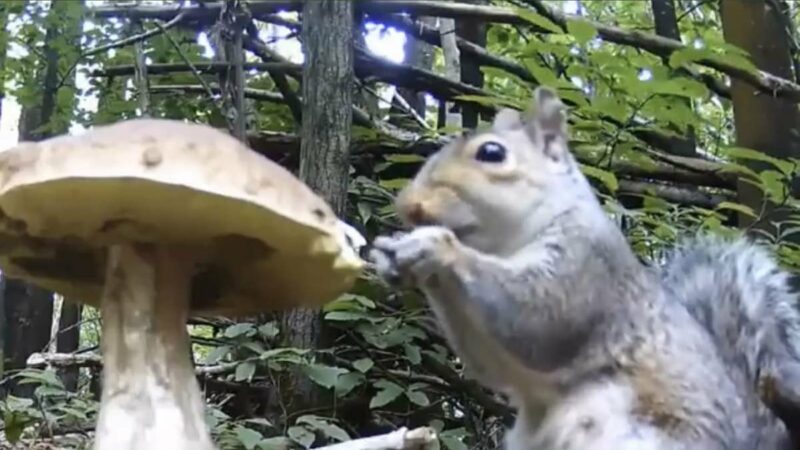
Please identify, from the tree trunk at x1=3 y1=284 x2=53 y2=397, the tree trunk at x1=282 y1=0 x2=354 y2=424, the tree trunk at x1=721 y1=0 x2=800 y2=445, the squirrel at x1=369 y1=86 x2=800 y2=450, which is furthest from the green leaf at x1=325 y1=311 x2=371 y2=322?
the tree trunk at x1=3 y1=284 x2=53 y2=397

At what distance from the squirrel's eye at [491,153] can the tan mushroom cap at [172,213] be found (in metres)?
0.31

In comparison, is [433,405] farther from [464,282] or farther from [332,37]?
[464,282]

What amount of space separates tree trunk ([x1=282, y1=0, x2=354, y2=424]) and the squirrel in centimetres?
49

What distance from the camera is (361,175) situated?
2254 millimetres

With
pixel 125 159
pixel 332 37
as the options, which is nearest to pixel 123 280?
pixel 125 159

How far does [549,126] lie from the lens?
135 cm

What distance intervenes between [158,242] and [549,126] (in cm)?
57

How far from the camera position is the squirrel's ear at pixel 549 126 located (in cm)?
134

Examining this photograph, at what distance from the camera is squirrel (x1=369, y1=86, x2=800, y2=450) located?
117cm

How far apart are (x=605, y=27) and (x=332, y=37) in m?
0.66

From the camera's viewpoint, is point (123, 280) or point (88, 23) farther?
point (88, 23)

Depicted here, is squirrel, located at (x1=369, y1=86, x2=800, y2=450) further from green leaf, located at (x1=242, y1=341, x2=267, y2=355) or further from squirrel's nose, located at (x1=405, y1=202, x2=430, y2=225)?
green leaf, located at (x1=242, y1=341, x2=267, y2=355)

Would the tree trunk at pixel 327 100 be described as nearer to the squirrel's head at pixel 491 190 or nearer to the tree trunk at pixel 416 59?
the squirrel's head at pixel 491 190

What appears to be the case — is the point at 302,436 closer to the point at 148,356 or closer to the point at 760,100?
the point at 148,356
